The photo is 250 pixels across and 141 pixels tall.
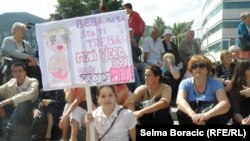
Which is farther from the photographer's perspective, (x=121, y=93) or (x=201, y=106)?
(x=121, y=93)

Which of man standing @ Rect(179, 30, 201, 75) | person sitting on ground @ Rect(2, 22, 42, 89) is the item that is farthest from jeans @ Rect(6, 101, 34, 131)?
man standing @ Rect(179, 30, 201, 75)

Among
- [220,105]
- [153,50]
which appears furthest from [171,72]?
[220,105]

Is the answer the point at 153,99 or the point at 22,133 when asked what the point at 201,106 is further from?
the point at 22,133

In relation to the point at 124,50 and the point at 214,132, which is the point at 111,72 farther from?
the point at 214,132

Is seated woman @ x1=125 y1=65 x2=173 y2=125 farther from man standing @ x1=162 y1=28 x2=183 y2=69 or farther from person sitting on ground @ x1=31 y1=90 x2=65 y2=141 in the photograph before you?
man standing @ x1=162 y1=28 x2=183 y2=69

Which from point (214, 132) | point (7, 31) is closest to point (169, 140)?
point (214, 132)

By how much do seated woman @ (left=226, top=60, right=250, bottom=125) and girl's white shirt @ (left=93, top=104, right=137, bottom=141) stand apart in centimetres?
151

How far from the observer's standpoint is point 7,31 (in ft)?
31.6

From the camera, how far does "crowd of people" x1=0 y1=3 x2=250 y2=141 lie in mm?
5309

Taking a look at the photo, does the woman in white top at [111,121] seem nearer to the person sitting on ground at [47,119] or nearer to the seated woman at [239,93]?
the seated woman at [239,93]

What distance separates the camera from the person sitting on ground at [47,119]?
21.9 ft

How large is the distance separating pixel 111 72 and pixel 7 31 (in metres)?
5.38

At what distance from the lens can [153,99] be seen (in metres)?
6.01

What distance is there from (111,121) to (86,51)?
2.98 feet
